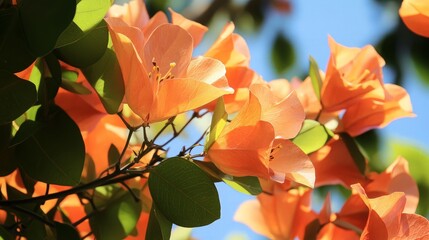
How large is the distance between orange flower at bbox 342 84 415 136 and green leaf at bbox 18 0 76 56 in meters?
0.33

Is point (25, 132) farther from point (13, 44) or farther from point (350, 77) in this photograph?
point (350, 77)

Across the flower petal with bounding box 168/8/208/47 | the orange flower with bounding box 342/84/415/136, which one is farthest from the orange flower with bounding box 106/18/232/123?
the orange flower with bounding box 342/84/415/136

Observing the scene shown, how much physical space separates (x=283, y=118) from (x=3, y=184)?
0.82ft

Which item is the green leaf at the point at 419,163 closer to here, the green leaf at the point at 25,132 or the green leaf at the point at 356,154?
the green leaf at the point at 356,154

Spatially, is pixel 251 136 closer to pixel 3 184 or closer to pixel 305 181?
pixel 305 181

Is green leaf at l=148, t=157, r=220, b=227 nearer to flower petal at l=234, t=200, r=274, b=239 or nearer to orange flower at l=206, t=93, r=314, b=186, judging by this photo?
orange flower at l=206, t=93, r=314, b=186

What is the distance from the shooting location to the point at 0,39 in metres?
0.50

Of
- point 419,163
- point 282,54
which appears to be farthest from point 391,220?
point 282,54

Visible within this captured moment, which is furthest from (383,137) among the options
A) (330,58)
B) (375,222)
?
(375,222)

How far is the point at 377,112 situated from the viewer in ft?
2.43

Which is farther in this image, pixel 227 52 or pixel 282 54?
pixel 282 54

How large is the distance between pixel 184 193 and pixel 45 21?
139 millimetres

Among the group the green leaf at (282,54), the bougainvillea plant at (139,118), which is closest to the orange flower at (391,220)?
the bougainvillea plant at (139,118)

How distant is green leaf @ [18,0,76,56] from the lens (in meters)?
0.49
